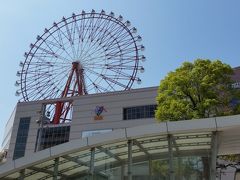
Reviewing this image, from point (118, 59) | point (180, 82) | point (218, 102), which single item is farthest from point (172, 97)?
point (118, 59)

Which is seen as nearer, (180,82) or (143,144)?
(143,144)

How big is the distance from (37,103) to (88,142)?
31.4 metres

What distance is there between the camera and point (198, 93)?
1645 centimetres

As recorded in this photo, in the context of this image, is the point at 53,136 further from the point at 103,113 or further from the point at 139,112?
the point at 139,112

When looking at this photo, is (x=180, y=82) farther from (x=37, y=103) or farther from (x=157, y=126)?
(x=37, y=103)

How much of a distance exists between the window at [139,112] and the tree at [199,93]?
15874 millimetres

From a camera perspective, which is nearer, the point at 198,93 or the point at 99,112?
the point at 198,93

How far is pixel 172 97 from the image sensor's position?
16844 mm

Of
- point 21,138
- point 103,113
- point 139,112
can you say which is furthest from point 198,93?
point 21,138

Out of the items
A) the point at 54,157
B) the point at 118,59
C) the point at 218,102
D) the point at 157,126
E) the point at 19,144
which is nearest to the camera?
the point at 157,126

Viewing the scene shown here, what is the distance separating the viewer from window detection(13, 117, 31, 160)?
38.0 metres

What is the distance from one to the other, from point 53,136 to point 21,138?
141 inches

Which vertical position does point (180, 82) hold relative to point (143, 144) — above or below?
above

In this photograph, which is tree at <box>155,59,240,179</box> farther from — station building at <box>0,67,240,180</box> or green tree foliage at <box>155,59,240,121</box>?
station building at <box>0,67,240,180</box>
